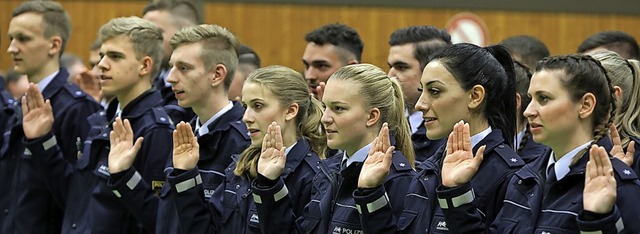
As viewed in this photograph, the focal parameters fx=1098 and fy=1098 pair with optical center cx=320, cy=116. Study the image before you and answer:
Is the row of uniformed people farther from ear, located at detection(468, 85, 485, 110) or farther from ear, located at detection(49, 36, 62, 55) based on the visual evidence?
ear, located at detection(49, 36, 62, 55)

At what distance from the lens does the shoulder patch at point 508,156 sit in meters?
4.17

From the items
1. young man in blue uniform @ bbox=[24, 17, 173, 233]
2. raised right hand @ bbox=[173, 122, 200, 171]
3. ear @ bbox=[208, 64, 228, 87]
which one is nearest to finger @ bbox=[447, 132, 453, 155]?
raised right hand @ bbox=[173, 122, 200, 171]

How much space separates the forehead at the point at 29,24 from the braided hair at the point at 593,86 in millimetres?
3955

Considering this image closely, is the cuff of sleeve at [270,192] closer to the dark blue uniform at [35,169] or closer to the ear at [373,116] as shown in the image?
the ear at [373,116]

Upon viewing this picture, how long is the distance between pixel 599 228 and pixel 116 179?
2.71 m

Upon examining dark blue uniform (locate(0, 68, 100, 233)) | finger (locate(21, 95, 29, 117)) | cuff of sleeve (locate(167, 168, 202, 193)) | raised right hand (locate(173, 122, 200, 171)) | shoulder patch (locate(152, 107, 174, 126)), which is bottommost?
dark blue uniform (locate(0, 68, 100, 233))

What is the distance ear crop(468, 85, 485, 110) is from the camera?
14.1ft

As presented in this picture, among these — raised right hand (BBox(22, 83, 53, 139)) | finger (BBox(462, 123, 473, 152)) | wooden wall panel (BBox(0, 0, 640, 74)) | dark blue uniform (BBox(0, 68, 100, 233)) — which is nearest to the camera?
finger (BBox(462, 123, 473, 152))

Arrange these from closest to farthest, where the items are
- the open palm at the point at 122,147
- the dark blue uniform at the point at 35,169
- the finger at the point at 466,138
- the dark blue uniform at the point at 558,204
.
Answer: the dark blue uniform at the point at 558,204, the finger at the point at 466,138, the open palm at the point at 122,147, the dark blue uniform at the point at 35,169

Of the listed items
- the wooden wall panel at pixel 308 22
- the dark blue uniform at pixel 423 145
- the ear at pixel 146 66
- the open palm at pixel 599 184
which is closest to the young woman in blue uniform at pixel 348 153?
the dark blue uniform at pixel 423 145

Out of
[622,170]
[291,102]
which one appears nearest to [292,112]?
[291,102]

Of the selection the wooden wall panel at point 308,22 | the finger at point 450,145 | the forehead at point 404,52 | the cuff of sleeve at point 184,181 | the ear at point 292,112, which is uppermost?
the finger at point 450,145

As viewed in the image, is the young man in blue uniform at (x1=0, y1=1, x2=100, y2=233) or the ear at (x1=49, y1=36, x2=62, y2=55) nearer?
the young man in blue uniform at (x1=0, y1=1, x2=100, y2=233)

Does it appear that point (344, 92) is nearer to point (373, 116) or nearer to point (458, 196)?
point (373, 116)
